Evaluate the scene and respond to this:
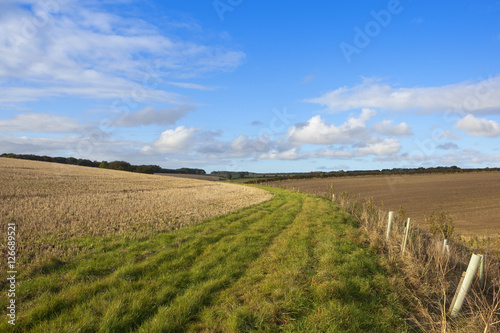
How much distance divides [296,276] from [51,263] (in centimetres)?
613

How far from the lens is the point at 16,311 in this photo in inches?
195

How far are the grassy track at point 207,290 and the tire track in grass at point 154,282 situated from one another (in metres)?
0.02

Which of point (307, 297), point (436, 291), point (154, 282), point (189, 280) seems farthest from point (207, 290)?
point (436, 291)

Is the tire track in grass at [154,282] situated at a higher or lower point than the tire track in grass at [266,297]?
higher

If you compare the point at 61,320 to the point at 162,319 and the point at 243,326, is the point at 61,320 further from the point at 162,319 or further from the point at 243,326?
the point at 243,326

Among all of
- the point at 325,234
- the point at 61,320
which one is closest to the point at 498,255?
the point at 325,234

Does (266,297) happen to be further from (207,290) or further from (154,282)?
(154,282)

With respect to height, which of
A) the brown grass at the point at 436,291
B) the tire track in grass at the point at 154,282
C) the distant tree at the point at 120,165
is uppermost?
the distant tree at the point at 120,165

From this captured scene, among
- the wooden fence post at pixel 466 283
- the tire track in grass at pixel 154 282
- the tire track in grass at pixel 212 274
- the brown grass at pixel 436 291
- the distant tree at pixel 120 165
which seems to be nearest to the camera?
the tire track in grass at pixel 154 282

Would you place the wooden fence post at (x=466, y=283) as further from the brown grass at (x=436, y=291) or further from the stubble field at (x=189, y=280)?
the stubble field at (x=189, y=280)

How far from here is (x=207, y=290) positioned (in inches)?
246

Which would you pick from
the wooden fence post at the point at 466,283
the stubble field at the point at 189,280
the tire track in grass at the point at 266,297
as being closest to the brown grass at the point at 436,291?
the wooden fence post at the point at 466,283

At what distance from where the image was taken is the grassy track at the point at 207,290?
197 inches

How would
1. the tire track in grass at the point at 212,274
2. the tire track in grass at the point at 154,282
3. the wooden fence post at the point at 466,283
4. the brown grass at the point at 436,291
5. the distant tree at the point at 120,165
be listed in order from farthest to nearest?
the distant tree at the point at 120,165
the wooden fence post at the point at 466,283
the brown grass at the point at 436,291
the tire track in grass at the point at 212,274
the tire track in grass at the point at 154,282
